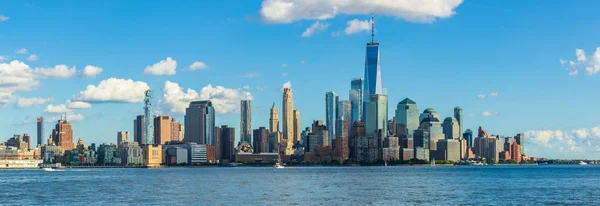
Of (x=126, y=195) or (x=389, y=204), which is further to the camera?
(x=126, y=195)

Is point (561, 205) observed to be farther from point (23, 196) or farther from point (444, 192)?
point (23, 196)

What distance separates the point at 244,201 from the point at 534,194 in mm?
41461

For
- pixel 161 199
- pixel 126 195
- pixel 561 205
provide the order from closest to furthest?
pixel 561 205 → pixel 161 199 → pixel 126 195

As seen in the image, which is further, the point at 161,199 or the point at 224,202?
the point at 161,199

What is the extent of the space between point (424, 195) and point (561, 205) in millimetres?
20406

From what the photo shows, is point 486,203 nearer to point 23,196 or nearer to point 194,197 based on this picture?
point 194,197

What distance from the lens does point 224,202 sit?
96.1m

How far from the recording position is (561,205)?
9300 centimetres

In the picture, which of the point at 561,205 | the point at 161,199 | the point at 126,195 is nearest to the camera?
the point at 561,205

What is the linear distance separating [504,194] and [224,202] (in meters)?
40.7

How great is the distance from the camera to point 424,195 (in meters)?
109

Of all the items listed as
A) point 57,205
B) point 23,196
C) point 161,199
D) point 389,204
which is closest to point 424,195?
point 389,204

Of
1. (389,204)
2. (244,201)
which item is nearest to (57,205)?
(244,201)

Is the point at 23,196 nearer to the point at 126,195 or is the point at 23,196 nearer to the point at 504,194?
the point at 126,195
